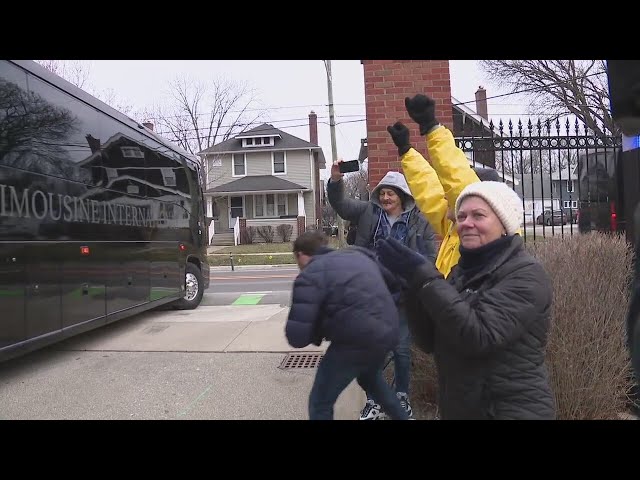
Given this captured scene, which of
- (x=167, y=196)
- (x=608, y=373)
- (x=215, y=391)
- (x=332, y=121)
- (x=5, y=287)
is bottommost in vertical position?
(x=215, y=391)

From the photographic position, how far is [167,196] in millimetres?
8352

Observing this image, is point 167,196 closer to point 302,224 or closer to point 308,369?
point 308,369

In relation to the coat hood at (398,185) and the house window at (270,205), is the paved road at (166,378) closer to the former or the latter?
the coat hood at (398,185)

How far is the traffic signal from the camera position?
1.29 m

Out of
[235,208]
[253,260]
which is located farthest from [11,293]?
[235,208]

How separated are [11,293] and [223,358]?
2.22 meters

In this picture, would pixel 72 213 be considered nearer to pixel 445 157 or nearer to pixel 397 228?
pixel 397 228

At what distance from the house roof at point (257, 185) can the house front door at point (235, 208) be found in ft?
3.20

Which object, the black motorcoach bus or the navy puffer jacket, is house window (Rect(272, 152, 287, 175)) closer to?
the black motorcoach bus

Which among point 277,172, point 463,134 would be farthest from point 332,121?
point 277,172

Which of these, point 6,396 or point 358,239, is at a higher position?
point 358,239

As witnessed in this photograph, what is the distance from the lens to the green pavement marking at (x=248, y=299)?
10.4 m

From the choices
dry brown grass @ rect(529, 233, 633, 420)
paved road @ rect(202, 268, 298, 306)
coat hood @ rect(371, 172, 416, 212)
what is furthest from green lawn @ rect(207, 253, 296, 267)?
dry brown grass @ rect(529, 233, 633, 420)

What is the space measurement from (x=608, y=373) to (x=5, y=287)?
5.10 meters
